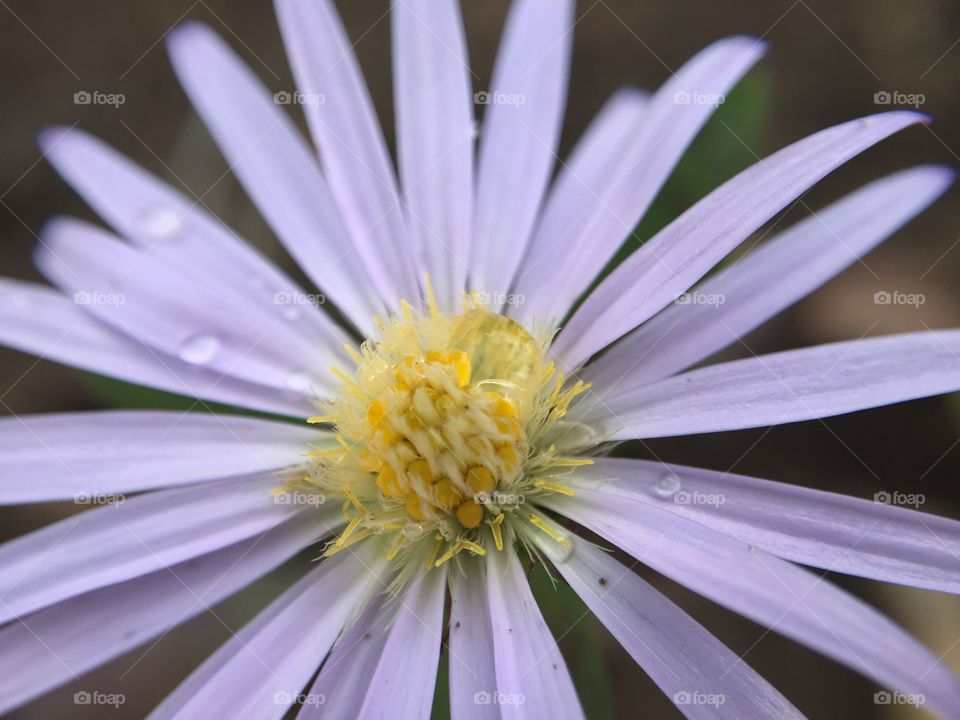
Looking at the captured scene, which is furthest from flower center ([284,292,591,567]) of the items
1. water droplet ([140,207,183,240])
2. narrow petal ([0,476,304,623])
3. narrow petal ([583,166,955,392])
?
water droplet ([140,207,183,240])

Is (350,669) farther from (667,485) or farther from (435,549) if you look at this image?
(667,485)

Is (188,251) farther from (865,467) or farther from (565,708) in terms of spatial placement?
(865,467)

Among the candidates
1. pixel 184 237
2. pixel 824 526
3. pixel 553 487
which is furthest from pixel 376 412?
pixel 824 526

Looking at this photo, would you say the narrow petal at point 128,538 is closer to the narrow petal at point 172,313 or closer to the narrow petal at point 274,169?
the narrow petal at point 172,313

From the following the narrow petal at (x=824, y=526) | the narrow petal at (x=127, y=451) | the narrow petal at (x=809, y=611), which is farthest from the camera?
the narrow petal at (x=127, y=451)

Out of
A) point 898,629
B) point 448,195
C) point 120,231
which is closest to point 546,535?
point 898,629

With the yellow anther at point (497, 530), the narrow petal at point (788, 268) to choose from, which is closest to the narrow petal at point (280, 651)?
the yellow anther at point (497, 530)

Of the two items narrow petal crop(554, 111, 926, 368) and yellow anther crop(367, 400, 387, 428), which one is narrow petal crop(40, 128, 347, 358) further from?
narrow petal crop(554, 111, 926, 368)
